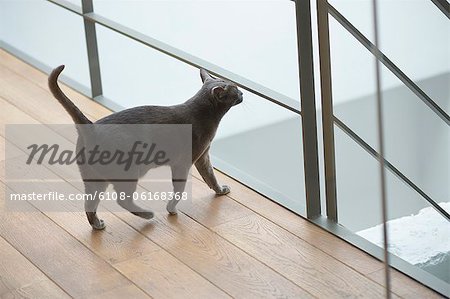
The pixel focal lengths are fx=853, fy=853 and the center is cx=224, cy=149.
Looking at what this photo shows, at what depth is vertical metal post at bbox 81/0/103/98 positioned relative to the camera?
11.1 ft

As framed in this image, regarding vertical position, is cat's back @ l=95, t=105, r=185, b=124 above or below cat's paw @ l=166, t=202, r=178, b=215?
above

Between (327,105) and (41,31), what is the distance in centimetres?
212

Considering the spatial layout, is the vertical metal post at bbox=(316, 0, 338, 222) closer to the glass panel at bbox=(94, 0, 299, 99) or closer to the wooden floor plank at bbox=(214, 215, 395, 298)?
the wooden floor plank at bbox=(214, 215, 395, 298)

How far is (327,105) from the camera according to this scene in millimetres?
2369

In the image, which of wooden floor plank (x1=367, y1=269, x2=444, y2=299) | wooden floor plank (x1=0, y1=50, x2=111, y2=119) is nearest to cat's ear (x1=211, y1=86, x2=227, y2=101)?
wooden floor plank (x1=367, y1=269, x2=444, y2=299)

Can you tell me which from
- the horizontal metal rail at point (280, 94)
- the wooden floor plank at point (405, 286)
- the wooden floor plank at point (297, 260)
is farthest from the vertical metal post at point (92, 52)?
the wooden floor plank at point (405, 286)

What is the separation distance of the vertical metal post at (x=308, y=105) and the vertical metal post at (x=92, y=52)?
1259mm

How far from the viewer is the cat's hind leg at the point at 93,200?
7.96 ft

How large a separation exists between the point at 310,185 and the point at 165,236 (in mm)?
446

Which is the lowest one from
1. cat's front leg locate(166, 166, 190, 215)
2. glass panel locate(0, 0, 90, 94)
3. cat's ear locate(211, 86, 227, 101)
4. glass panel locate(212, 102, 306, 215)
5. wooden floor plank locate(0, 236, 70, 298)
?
wooden floor plank locate(0, 236, 70, 298)

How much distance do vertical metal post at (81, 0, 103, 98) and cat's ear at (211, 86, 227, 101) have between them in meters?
1.08

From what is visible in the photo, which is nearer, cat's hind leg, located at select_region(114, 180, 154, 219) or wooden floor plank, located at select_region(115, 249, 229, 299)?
wooden floor plank, located at select_region(115, 249, 229, 299)

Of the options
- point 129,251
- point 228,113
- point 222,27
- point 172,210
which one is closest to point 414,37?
point 222,27

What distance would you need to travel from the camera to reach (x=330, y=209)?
2465mm
